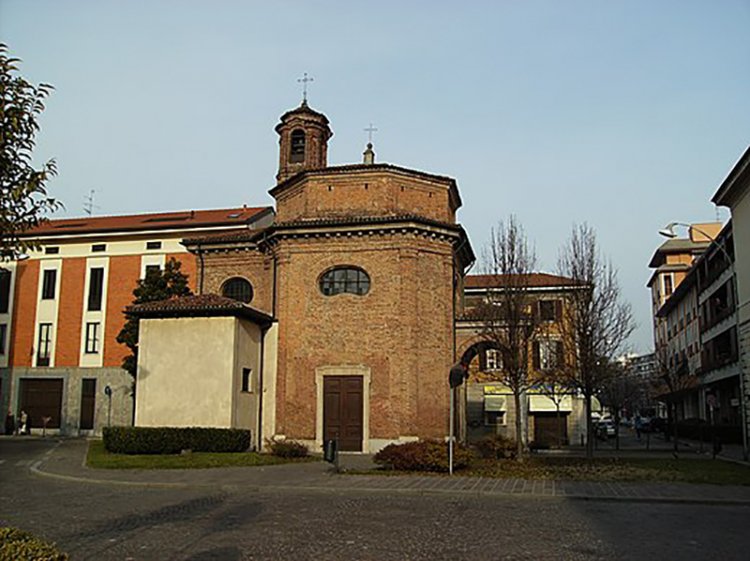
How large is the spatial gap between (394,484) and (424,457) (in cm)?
255

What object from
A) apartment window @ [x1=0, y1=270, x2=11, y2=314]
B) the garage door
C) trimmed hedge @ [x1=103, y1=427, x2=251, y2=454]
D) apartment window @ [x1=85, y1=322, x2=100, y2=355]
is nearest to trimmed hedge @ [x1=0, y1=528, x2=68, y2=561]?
trimmed hedge @ [x1=103, y1=427, x2=251, y2=454]

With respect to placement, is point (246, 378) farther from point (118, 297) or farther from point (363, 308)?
point (118, 297)

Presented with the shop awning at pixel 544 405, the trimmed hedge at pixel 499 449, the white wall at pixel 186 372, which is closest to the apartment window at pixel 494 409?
the shop awning at pixel 544 405

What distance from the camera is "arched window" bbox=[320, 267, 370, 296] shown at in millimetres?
27578

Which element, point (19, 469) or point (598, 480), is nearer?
point (598, 480)

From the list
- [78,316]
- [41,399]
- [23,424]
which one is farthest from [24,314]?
[23,424]

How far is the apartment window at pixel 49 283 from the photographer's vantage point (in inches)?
1732

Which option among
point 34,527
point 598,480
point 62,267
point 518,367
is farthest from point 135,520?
point 62,267

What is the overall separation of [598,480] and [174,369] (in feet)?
51.4

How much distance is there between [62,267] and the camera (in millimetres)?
44344

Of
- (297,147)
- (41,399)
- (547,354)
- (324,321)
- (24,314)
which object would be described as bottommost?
(41,399)

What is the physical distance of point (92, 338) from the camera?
4278cm

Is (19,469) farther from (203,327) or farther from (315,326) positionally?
(315,326)

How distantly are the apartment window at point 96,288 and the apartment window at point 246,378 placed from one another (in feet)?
67.5
